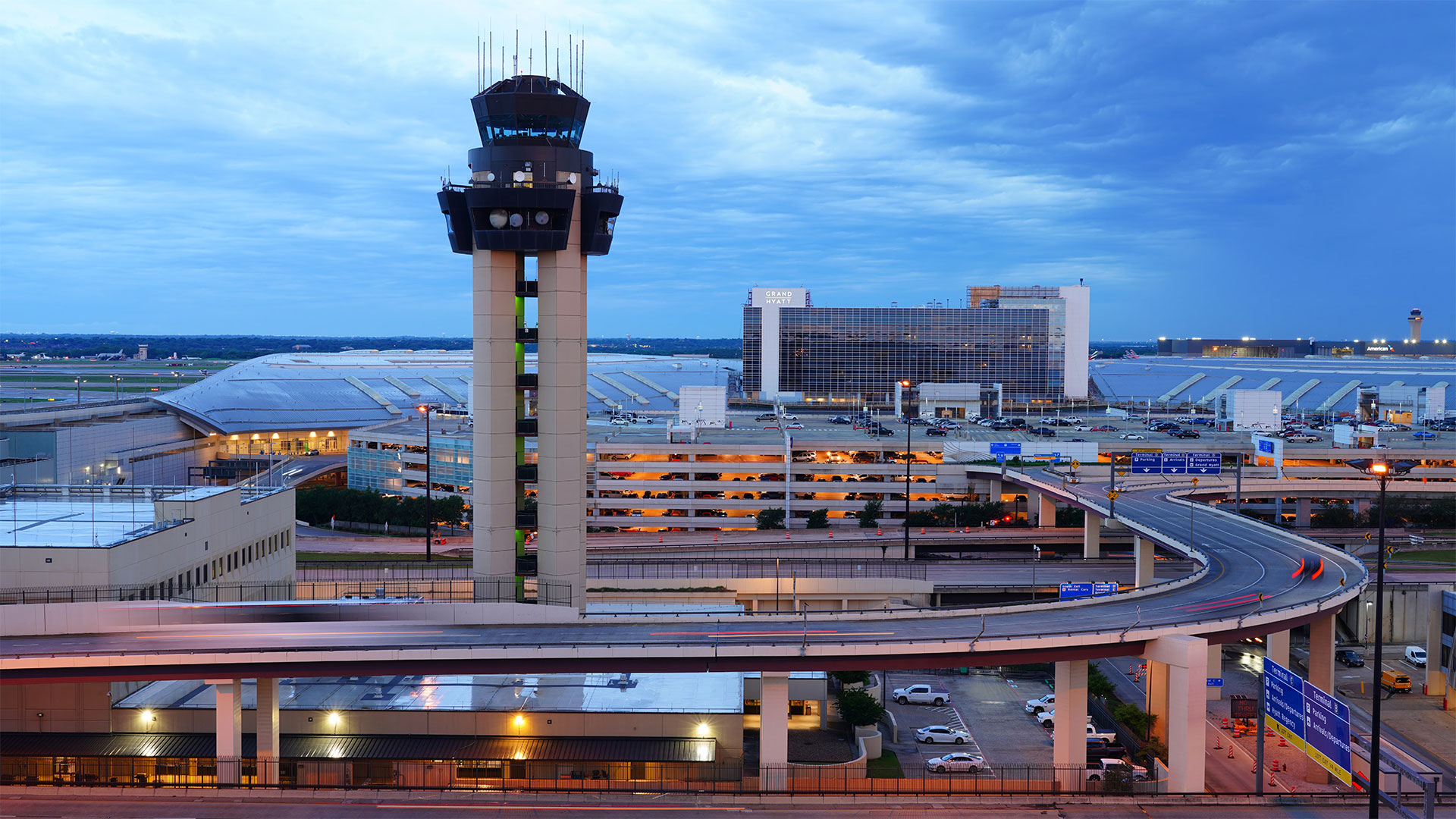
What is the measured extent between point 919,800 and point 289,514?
47.1m

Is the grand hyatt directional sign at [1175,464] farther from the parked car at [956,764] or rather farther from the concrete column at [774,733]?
the concrete column at [774,733]

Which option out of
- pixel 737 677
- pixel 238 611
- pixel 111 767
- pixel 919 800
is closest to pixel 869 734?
pixel 737 677

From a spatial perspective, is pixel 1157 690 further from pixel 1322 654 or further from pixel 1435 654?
pixel 1435 654

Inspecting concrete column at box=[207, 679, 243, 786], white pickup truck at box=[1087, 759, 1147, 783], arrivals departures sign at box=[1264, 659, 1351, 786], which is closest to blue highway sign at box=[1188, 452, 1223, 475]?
white pickup truck at box=[1087, 759, 1147, 783]

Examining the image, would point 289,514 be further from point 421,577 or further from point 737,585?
point 737,585

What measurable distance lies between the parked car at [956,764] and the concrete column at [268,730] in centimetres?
3071

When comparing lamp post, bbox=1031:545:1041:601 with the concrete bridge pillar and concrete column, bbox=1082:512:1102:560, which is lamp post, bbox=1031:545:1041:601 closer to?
concrete column, bbox=1082:512:1102:560

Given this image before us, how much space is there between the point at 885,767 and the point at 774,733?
9769 millimetres

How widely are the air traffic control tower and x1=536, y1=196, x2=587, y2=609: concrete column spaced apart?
6cm

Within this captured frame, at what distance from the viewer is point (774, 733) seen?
45219 mm

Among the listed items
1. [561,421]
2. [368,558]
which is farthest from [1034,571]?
[368,558]

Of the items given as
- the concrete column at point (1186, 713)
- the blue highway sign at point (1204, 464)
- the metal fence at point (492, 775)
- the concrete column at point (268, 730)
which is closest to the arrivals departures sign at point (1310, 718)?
the concrete column at point (1186, 713)

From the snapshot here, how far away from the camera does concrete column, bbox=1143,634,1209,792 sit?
149ft

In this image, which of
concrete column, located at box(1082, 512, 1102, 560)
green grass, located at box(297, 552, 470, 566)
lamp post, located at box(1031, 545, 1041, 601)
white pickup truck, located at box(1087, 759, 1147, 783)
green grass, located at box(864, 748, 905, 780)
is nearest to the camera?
white pickup truck, located at box(1087, 759, 1147, 783)
